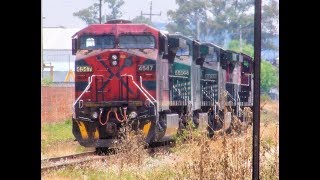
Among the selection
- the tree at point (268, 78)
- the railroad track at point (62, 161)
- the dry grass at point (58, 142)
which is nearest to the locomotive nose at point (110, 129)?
the dry grass at point (58, 142)

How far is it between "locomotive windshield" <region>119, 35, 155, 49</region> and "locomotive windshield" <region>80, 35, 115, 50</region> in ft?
0.54

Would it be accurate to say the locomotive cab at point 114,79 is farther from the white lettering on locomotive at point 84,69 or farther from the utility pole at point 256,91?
the utility pole at point 256,91

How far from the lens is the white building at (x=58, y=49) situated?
941 centimetres

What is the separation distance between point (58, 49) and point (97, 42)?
1378 mm

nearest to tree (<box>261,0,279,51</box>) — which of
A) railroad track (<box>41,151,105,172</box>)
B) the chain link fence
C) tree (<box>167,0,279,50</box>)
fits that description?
tree (<box>167,0,279,50</box>)

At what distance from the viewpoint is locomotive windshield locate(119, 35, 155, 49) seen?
8727 millimetres

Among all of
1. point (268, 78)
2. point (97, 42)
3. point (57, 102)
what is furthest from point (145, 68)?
point (57, 102)

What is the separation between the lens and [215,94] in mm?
10062

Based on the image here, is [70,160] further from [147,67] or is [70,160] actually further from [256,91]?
[256,91]

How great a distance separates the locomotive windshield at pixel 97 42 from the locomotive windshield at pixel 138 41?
0.16 metres

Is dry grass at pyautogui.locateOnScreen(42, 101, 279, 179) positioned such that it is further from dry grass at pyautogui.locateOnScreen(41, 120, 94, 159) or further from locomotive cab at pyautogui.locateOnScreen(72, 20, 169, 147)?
locomotive cab at pyautogui.locateOnScreen(72, 20, 169, 147)

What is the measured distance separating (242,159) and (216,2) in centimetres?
336
